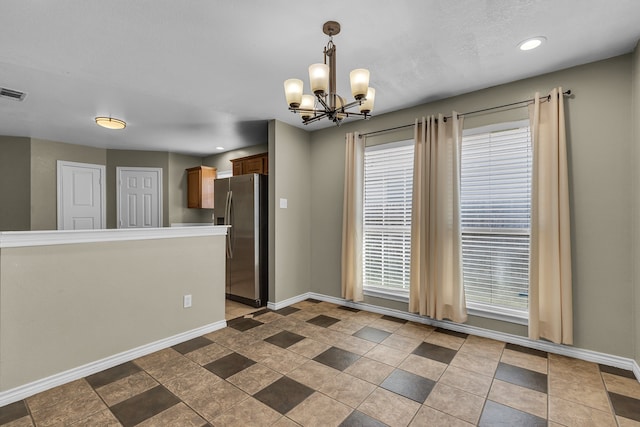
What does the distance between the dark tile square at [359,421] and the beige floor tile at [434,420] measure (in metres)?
0.21

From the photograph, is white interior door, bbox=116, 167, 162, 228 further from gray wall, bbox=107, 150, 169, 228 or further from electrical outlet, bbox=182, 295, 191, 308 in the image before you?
electrical outlet, bbox=182, 295, 191, 308

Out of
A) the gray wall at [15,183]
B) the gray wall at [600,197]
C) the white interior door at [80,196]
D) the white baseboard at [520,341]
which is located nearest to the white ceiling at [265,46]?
the gray wall at [600,197]

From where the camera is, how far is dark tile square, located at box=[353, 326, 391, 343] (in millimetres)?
3008

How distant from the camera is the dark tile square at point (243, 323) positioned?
132 inches

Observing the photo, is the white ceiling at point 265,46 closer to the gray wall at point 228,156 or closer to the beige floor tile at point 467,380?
the gray wall at point 228,156

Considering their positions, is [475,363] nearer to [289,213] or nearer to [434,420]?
[434,420]

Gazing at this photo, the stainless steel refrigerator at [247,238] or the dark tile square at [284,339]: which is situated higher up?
the stainless steel refrigerator at [247,238]

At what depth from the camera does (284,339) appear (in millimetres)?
3010

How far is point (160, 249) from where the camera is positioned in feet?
9.32

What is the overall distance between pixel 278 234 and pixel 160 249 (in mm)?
1493

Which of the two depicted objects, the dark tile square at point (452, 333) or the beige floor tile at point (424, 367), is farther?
the dark tile square at point (452, 333)

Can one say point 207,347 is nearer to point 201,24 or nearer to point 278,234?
point 278,234

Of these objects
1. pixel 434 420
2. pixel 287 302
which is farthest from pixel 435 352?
pixel 287 302

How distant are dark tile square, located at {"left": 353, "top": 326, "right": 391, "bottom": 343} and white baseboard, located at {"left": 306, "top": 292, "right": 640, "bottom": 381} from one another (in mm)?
525
